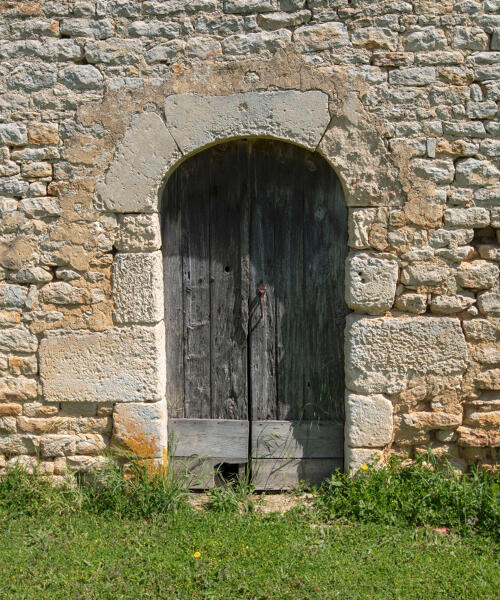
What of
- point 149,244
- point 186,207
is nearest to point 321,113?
point 186,207

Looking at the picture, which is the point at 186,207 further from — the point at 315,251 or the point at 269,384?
the point at 269,384

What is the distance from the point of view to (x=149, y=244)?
11.4 ft

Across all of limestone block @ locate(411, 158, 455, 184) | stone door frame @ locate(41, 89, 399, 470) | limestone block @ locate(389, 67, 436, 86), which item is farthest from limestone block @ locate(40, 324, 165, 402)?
limestone block @ locate(389, 67, 436, 86)

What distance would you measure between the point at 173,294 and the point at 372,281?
1.27m

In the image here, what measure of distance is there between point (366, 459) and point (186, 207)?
1.94 meters

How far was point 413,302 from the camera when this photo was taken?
3412mm

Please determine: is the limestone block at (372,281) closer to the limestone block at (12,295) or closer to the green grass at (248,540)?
the green grass at (248,540)

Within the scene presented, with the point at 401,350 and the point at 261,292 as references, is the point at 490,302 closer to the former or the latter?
the point at 401,350

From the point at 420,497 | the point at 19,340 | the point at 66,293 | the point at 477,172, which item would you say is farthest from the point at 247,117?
the point at 420,497

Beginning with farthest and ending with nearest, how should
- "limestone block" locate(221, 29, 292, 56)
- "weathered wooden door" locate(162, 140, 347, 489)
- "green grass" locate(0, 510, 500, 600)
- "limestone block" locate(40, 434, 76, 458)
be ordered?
"weathered wooden door" locate(162, 140, 347, 489) → "limestone block" locate(40, 434, 76, 458) → "limestone block" locate(221, 29, 292, 56) → "green grass" locate(0, 510, 500, 600)

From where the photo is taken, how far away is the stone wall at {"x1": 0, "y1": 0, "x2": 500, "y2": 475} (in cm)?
333

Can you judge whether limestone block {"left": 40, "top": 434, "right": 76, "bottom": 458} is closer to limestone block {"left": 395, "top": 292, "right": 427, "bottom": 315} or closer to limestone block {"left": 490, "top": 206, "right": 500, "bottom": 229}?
limestone block {"left": 395, "top": 292, "right": 427, "bottom": 315}

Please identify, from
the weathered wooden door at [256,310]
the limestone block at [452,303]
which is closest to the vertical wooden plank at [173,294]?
the weathered wooden door at [256,310]

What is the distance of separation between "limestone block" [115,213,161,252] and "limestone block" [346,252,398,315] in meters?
1.20
